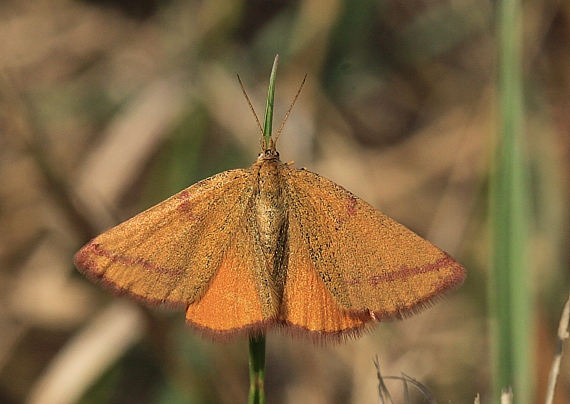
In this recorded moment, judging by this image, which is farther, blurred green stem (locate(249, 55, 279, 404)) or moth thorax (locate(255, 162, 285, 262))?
moth thorax (locate(255, 162, 285, 262))

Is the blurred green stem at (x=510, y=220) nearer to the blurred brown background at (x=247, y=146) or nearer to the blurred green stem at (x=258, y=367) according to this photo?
the blurred green stem at (x=258, y=367)

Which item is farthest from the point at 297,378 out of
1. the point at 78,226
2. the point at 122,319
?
the point at 78,226

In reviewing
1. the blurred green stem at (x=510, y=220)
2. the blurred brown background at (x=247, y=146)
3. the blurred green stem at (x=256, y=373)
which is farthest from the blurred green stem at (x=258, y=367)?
the blurred brown background at (x=247, y=146)

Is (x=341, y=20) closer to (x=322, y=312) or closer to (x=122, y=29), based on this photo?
(x=122, y=29)

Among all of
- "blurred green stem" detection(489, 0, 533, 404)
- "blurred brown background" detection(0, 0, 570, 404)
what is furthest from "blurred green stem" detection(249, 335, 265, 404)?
Result: "blurred brown background" detection(0, 0, 570, 404)

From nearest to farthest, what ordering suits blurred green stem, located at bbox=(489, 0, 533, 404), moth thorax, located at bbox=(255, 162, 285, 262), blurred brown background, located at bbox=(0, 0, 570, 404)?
blurred green stem, located at bbox=(489, 0, 533, 404) < moth thorax, located at bbox=(255, 162, 285, 262) < blurred brown background, located at bbox=(0, 0, 570, 404)

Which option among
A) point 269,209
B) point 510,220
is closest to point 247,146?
point 269,209

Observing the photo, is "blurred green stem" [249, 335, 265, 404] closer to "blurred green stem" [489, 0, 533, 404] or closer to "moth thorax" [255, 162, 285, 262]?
"moth thorax" [255, 162, 285, 262]
